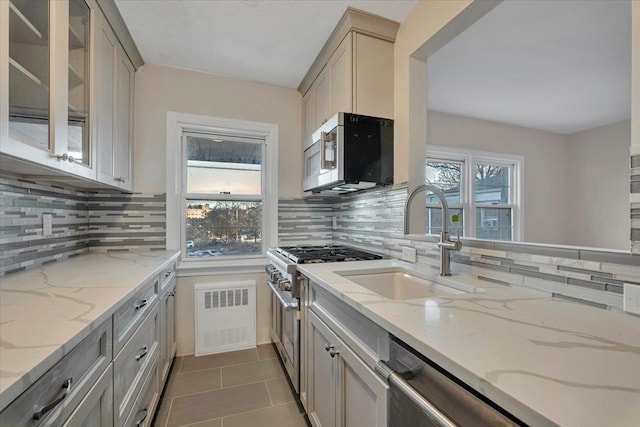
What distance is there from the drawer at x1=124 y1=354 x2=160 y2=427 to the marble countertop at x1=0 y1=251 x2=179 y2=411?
1.73ft

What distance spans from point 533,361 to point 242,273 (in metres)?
2.28

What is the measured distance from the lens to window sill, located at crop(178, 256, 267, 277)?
2.34 m

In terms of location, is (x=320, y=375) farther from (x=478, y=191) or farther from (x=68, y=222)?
(x=478, y=191)

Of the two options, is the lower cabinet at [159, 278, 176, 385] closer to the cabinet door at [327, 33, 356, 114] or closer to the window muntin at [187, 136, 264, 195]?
the window muntin at [187, 136, 264, 195]

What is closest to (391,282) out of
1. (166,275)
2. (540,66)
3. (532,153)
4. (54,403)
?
(54,403)

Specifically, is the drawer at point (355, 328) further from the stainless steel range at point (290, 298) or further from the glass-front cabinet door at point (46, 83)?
the glass-front cabinet door at point (46, 83)

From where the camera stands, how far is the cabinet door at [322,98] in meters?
2.07

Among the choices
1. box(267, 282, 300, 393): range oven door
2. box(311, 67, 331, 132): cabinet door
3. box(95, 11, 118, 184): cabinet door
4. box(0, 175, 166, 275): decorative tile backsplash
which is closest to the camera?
box(0, 175, 166, 275): decorative tile backsplash

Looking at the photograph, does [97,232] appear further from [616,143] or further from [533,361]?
[616,143]

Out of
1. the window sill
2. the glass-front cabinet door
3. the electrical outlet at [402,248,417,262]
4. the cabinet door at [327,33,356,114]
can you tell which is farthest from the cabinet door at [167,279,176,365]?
the cabinet door at [327,33,356,114]

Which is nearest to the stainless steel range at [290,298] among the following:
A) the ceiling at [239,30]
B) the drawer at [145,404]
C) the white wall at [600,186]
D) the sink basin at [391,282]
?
the sink basin at [391,282]

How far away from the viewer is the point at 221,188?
2.56m

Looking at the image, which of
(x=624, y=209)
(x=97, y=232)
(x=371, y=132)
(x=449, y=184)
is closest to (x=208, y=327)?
(x=97, y=232)

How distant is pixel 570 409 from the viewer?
39 cm
